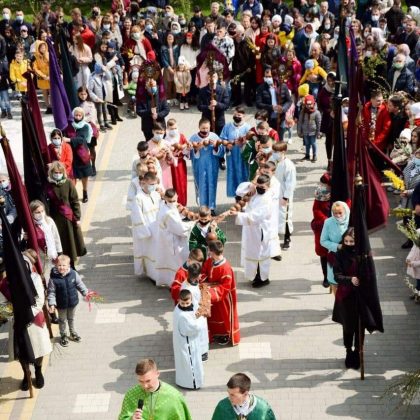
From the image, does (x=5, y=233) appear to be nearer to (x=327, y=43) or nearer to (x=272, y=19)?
(x=327, y=43)

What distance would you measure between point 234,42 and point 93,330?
1114 centimetres

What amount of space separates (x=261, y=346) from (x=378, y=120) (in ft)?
20.2

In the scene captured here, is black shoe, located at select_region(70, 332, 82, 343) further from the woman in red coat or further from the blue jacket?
the woman in red coat

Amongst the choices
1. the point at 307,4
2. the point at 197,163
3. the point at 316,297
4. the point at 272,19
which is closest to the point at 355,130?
the point at 316,297

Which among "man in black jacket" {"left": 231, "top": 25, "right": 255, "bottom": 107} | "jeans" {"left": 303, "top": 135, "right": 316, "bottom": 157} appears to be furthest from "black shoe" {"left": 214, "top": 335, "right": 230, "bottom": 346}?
"man in black jacket" {"left": 231, "top": 25, "right": 255, "bottom": 107}

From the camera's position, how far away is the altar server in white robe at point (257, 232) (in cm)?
1320

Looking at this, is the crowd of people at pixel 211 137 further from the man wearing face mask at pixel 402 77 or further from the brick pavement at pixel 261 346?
the brick pavement at pixel 261 346

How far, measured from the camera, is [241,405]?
26.8ft

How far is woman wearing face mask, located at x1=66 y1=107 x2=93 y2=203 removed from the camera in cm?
1625

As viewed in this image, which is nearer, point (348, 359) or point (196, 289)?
point (196, 289)

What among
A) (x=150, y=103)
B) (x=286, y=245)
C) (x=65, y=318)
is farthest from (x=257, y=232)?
(x=150, y=103)

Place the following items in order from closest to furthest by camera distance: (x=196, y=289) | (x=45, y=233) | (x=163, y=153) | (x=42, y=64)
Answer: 1. (x=196, y=289)
2. (x=45, y=233)
3. (x=163, y=153)
4. (x=42, y=64)

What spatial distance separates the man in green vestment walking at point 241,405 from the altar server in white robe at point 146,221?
225 inches

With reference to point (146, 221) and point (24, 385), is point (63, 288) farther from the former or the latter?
point (146, 221)
